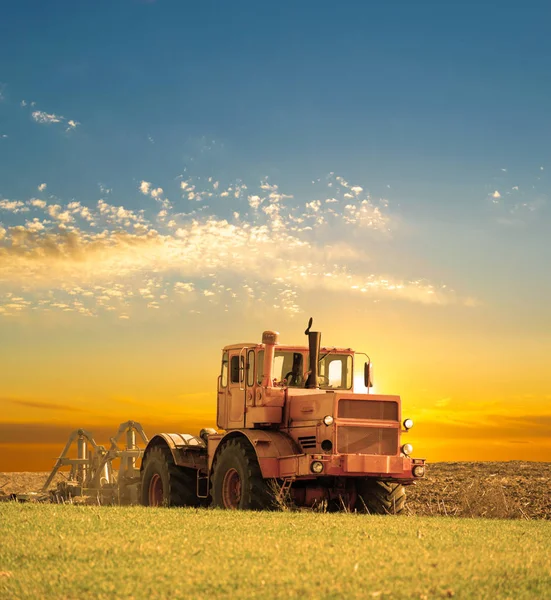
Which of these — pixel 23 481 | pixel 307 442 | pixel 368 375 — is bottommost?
pixel 23 481

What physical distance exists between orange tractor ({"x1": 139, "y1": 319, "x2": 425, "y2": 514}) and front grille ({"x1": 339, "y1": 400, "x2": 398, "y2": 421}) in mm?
21

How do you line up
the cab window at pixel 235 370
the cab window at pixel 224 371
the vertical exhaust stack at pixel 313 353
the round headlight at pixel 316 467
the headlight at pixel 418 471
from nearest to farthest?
the round headlight at pixel 316 467 → the headlight at pixel 418 471 → the vertical exhaust stack at pixel 313 353 → the cab window at pixel 235 370 → the cab window at pixel 224 371

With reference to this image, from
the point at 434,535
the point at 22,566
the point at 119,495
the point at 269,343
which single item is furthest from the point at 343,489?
the point at 22,566

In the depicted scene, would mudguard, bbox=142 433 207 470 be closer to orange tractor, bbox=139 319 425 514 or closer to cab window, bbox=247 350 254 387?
orange tractor, bbox=139 319 425 514

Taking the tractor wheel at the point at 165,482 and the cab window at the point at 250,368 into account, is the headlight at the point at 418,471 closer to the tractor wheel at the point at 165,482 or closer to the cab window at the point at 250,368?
the cab window at the point at 250,368

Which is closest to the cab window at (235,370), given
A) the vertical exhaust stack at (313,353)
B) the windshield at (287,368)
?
the windshield at (287,368)

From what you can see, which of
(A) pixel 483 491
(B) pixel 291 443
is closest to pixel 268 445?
(B) pixel 291 443

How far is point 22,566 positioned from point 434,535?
20.3ft

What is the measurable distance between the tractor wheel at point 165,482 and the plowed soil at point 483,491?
5230mm

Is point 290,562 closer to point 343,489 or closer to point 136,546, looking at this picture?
point 136,546

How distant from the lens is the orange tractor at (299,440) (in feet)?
62.3

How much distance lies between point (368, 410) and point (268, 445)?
225 cm

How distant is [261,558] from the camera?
1078 centimetres

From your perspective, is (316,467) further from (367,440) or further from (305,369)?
(305,369)
